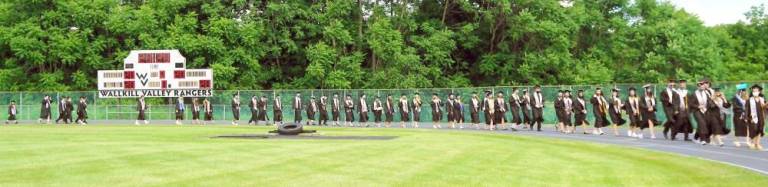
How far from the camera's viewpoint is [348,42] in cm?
5812

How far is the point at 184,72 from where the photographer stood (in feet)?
156

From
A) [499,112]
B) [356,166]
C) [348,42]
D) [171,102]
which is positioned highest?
[348,42]

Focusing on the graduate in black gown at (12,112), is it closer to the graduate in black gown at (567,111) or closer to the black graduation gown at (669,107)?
the graduate in black gown at (567,111)

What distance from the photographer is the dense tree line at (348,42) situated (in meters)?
57.2

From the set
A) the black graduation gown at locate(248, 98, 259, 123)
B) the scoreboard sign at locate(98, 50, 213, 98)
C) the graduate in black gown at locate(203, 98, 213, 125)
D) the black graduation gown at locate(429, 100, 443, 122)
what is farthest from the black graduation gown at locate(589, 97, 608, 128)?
the scoreboard sign at locate(98, 50, 213, 98)

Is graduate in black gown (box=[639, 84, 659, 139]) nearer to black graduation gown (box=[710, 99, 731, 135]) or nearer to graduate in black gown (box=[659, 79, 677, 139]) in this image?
graduate in black gown (box=[659, 79, 677, 139])

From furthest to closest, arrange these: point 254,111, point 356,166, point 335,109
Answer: point 254,111 → point 335,109 → point 356,166

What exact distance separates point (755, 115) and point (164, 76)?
34.0 m

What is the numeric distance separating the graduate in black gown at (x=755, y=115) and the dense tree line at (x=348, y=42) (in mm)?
35220

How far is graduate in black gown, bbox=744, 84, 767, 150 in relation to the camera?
2034 cm

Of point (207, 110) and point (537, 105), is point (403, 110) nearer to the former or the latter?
point (537, 105)

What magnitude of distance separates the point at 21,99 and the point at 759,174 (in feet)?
158

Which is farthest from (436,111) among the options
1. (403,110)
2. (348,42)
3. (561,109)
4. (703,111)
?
(348,42)

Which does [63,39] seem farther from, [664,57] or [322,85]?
[664,57]
